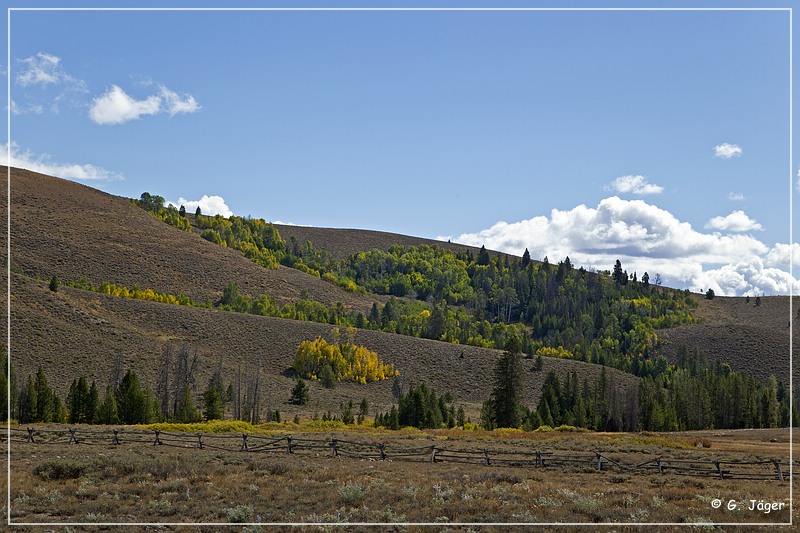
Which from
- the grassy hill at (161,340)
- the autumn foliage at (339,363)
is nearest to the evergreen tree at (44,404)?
the grassy hill at (161,340)

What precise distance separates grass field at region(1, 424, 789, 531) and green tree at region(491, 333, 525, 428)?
144 ft

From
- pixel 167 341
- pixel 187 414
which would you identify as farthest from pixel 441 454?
pixel 167 341

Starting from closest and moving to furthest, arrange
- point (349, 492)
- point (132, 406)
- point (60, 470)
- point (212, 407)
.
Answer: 1. point (349, 492)
2. point (60, 470)
3. point (132, 406)
4. point (212, 407)

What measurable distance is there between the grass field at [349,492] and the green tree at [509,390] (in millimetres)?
43880

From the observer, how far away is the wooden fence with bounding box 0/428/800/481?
35438mm

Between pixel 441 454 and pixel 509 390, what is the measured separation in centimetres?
4020

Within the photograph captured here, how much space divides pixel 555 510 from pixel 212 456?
2003 centimetres

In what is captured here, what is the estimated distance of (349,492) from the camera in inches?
1027

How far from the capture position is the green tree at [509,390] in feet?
266

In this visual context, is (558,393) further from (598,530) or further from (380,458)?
(598,530)

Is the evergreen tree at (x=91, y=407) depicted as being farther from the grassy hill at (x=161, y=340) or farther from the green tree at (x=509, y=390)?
the green tree at (x=509, y=390)

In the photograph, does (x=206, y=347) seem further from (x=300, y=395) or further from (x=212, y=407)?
(x=212, y=407)

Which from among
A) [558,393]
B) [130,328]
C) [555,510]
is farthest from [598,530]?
[130,328]

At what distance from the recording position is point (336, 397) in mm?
127750
